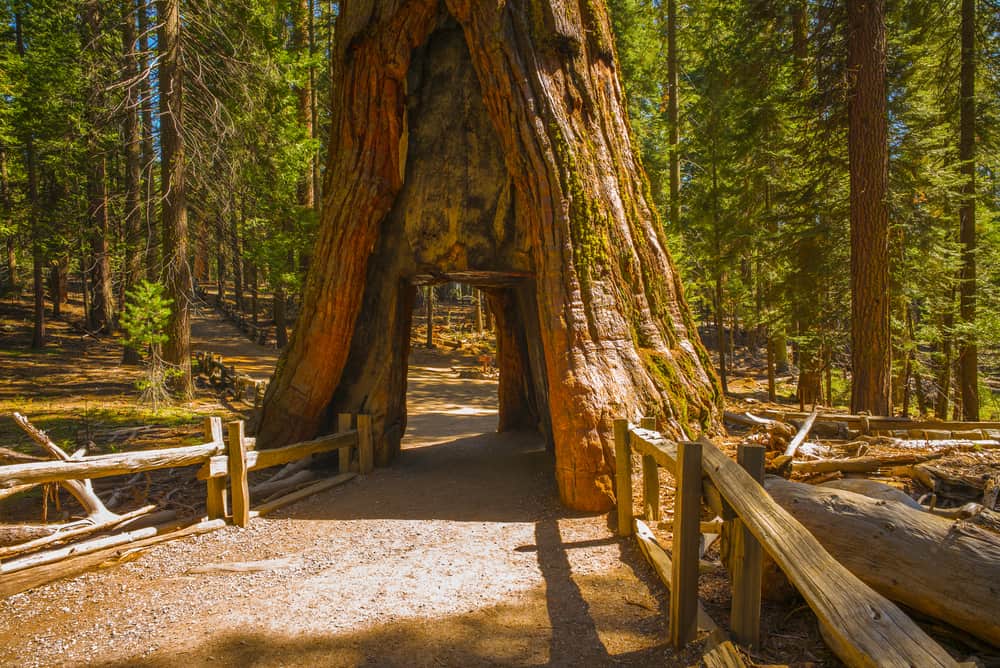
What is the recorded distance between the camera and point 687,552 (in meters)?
3.43

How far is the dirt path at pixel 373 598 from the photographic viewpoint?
369cm

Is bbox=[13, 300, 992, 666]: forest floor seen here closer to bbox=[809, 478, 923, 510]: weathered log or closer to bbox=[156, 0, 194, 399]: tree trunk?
bbox=[809, 478, 923, 510]: weathered log

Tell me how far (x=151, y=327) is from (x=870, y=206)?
13.0 metres

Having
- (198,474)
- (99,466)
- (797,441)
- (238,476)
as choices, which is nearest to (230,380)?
(238,476)

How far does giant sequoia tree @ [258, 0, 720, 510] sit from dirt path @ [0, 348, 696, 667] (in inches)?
51.5

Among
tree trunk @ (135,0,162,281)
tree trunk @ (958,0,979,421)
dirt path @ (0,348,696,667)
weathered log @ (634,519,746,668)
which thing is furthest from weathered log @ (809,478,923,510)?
tree trunk @ (135,0,162,281)

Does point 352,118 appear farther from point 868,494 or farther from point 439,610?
point 868,494

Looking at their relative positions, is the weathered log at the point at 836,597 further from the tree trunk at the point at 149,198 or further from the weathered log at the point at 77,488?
the tree trunk at the point at 149,198

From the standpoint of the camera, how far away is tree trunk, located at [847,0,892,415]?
9.16 meters

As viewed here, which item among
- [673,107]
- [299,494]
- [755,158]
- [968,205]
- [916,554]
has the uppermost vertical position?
[673,107]

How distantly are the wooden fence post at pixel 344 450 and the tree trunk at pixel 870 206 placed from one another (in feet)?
27.4

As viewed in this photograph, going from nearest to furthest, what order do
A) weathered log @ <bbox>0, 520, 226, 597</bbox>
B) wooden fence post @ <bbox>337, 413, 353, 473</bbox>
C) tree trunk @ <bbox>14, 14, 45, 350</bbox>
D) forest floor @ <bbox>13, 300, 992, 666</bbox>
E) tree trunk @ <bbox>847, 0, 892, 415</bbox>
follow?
forest floor @ <bbox>13, 300, 992, 666</bbox> < weathered log @ <bbox>0, 520, 226, 597</bbox> < wooden fence post @ <bbox>337, 413, 353, 473</bbox> < tree trunk @ <bbox>847, 0, 892, 415</bbox> < tree trunk @ <bbox>14, 14, 45, 350</bbox>

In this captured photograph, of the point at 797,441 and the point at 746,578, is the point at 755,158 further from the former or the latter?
the point at 746,578

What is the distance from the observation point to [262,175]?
53.8 ft
